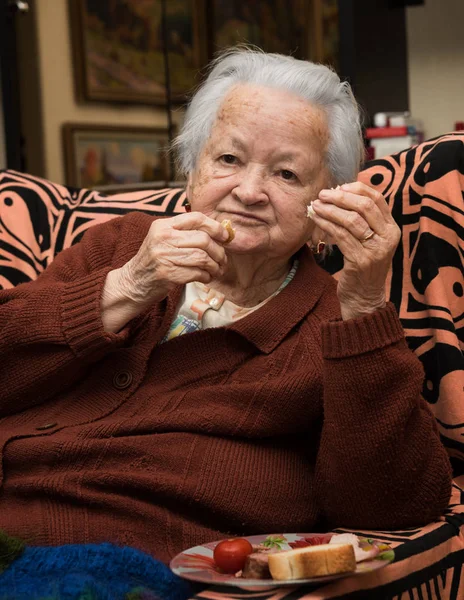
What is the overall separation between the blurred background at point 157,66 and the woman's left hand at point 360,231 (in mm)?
2042

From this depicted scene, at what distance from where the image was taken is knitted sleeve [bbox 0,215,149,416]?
1438mm

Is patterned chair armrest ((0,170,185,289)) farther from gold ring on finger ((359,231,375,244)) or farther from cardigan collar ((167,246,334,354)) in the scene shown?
gold ring on finger ((359,231,375,244))

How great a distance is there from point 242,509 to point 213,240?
0.46m

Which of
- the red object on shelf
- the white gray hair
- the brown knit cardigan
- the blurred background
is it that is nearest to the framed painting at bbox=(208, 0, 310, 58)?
the blurred background

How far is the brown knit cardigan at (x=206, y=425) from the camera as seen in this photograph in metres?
1.29

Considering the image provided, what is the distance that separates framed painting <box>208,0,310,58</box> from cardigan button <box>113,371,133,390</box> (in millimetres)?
2562

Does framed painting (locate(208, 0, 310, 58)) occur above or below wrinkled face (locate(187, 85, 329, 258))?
above

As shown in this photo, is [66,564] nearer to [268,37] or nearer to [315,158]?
[315,158]

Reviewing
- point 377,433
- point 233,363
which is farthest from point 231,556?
point 233,363

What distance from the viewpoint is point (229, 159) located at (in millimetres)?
1589

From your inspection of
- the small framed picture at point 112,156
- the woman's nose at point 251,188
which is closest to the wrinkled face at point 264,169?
the woman's nose at point 251,188

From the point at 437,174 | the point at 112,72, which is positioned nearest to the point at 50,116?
the point at 112,72

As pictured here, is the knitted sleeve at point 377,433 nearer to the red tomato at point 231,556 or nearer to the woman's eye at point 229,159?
the red tomato at point 231,556

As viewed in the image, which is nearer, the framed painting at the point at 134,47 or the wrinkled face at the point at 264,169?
the wrinkled face at the point at 264,169
